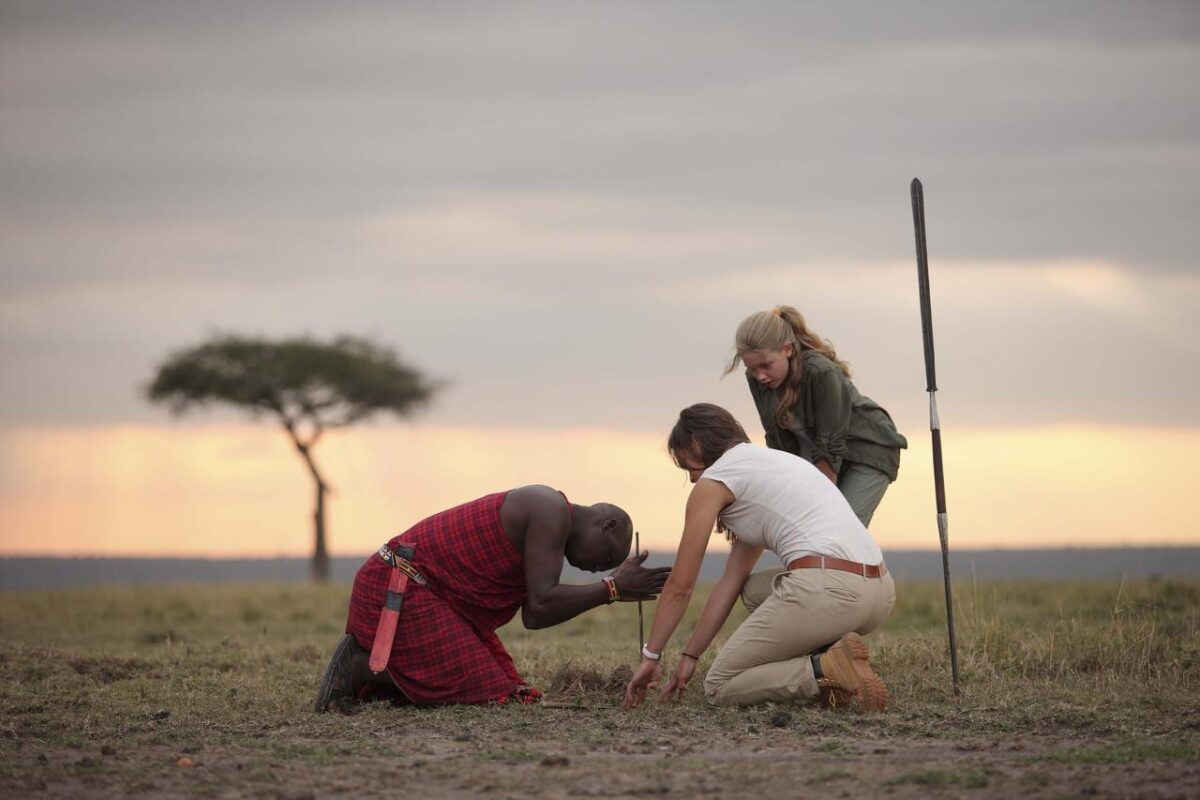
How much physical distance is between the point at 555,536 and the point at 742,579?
91 centimetres

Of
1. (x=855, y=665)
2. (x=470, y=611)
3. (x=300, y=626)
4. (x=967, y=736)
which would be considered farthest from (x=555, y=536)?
(x=300, y=626)

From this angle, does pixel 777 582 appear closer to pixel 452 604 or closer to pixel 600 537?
pixel 600 537

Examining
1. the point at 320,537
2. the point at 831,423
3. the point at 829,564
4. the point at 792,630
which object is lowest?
the point at 792,630

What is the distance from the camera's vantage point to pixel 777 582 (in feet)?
22.1

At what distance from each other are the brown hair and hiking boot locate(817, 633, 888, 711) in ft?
3.20

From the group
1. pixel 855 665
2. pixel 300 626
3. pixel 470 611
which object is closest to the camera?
pixel 855 665

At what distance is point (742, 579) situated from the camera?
6961 mm

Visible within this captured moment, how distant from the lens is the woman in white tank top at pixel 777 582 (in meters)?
6.54

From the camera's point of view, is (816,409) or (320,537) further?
(320,537)

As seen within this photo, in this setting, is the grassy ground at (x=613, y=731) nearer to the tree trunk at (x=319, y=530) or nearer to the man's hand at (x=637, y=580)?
the man's hand at (x=637, y=580)

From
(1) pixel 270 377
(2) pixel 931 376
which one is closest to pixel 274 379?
(1) pixel 270 377

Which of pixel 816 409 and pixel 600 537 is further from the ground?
pixel 816 409

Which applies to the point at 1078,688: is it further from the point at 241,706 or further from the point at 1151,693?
the point at 241,706

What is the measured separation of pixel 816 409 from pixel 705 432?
2.87 ft
